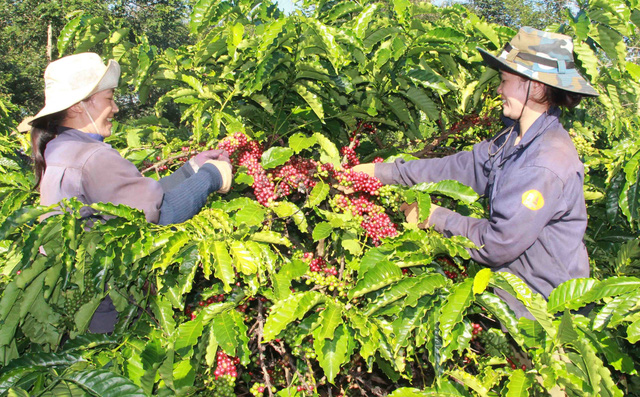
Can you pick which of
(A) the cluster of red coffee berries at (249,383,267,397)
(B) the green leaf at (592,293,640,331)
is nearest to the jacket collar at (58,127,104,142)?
(A) the cluster of red coffee berries at (249,383,267,397)

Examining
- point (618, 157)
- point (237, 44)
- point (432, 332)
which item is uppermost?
point (237, 44)

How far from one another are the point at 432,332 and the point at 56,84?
1785 mm

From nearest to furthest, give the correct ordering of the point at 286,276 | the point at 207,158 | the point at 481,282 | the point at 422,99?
the point at 481,282, the point at 286,276, the point at 207,158, the point at 422,99

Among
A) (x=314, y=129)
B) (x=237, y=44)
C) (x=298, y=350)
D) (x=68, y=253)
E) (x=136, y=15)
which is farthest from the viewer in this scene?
(x=136, y=15)

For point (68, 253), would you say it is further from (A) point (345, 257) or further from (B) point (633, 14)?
(B) point (633, 14)

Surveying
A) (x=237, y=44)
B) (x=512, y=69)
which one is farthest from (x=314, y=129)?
(x=512, y=69)

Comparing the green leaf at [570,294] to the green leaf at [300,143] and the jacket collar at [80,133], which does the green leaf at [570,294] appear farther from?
the jacket collar at [80,133]

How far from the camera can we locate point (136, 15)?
92.2ft

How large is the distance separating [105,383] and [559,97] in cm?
195

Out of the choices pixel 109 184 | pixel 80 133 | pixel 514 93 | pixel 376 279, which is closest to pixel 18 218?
pixel 109 184

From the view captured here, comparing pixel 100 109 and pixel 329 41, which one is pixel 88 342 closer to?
pixel 100 109

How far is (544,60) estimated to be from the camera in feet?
5.95

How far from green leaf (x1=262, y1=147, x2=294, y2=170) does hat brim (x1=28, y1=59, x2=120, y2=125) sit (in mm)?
766

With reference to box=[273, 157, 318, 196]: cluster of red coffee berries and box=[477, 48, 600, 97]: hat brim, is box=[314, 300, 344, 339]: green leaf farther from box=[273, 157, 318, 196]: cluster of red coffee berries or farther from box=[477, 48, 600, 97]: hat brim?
box=[477, 48, 600, 97]: hat brim
